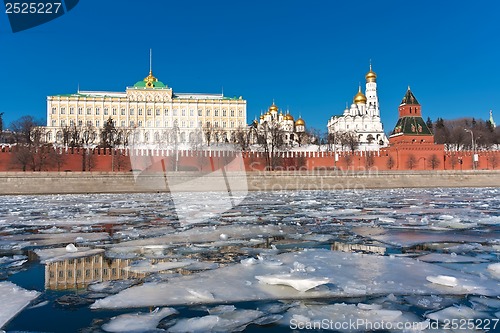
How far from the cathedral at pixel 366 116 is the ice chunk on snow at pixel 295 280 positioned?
2680 inches

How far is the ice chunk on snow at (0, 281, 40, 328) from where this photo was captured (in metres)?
2.92

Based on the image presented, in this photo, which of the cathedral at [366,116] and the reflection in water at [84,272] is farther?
the cathedral at [366,116]

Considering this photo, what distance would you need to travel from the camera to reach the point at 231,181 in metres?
30.0

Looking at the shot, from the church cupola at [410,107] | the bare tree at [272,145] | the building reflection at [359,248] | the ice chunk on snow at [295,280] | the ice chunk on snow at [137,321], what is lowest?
the building reflection at [359,248]

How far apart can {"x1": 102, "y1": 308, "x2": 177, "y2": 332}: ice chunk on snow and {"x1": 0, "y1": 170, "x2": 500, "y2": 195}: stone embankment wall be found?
2453 cm

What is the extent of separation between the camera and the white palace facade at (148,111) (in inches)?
2753

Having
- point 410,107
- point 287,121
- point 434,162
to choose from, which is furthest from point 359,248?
point 287,121

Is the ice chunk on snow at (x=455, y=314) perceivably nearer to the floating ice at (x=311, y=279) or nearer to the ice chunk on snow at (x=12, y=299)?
the floating ice at (x=311, y=279)

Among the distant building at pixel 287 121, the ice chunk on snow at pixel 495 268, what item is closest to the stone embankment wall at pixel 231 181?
the ice chunk on snow at pixel 495 268

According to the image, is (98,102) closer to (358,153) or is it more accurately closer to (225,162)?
(225,162)

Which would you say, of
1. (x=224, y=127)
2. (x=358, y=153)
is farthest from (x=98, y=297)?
(x=224, y=127)

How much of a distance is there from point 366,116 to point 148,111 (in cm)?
3757

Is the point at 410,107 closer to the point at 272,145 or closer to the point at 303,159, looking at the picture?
the point at 303,159

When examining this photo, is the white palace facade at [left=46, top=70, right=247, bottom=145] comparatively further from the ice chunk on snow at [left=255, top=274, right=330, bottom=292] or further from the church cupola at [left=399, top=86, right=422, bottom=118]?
the ice chunk on snow at [left=255, top=274, right=330, bottom=292]
